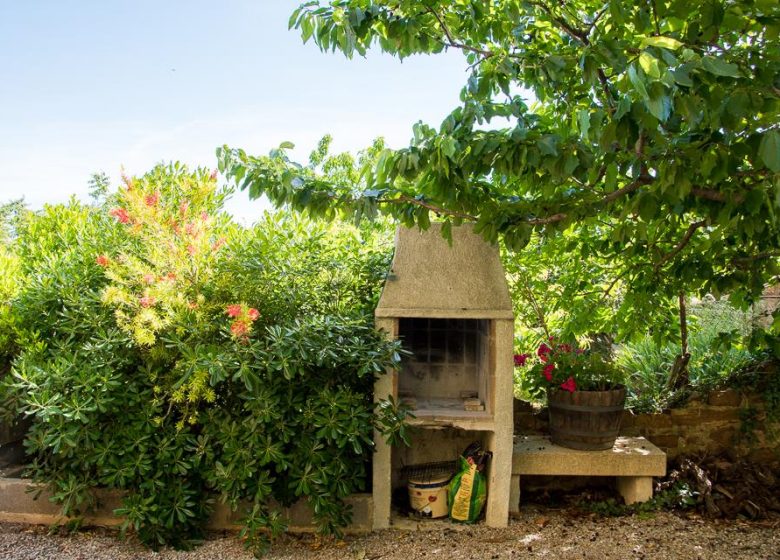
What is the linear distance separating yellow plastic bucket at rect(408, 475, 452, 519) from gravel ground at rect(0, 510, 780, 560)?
0.35ft

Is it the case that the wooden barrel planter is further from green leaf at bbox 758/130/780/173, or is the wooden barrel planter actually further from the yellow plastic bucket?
green leaf at bbox 758/130/780/173

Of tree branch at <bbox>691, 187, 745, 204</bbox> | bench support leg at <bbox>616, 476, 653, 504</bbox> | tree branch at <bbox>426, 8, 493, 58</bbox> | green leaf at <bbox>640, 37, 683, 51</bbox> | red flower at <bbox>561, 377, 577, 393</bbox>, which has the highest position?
tree branch at <bbox>426, 8, 493, 58</bbox>

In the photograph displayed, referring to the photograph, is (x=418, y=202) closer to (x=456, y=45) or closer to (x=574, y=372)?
(x=456, y=45)

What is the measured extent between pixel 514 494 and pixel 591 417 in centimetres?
77

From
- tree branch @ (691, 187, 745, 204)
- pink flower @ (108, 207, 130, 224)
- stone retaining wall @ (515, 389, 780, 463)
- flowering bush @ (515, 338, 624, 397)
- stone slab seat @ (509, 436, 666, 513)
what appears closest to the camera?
tree branch @ (691, 187, 745, 204)

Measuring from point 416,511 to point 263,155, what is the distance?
2.59m

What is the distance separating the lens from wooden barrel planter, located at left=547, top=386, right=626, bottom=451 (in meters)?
4.27

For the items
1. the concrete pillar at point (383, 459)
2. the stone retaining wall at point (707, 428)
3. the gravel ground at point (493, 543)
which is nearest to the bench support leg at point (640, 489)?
the gravel ground at point (493, 543)

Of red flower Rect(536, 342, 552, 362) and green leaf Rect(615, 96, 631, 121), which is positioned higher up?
green leaf Rect(615, 96, 631, 121)

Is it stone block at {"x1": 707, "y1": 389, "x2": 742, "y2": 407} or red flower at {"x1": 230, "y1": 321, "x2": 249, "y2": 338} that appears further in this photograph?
stone block at {"x1": 707, "y1": 389, "x2": 742, "y2": 407}

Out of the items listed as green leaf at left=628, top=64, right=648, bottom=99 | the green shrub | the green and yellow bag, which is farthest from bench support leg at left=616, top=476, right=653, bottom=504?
green leaf at left=628, top=64, right=648, bottom=99

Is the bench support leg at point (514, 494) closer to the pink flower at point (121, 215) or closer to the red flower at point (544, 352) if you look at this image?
the red flower at point (544, 352)

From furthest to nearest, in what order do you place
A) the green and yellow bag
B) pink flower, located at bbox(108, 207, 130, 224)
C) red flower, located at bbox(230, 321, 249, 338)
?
the green and yellow bag < pink flower, located at bbox(108, 207, 130, 224) < red flower, located at bbox(230, 321, 249, 338)

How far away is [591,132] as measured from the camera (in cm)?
253
